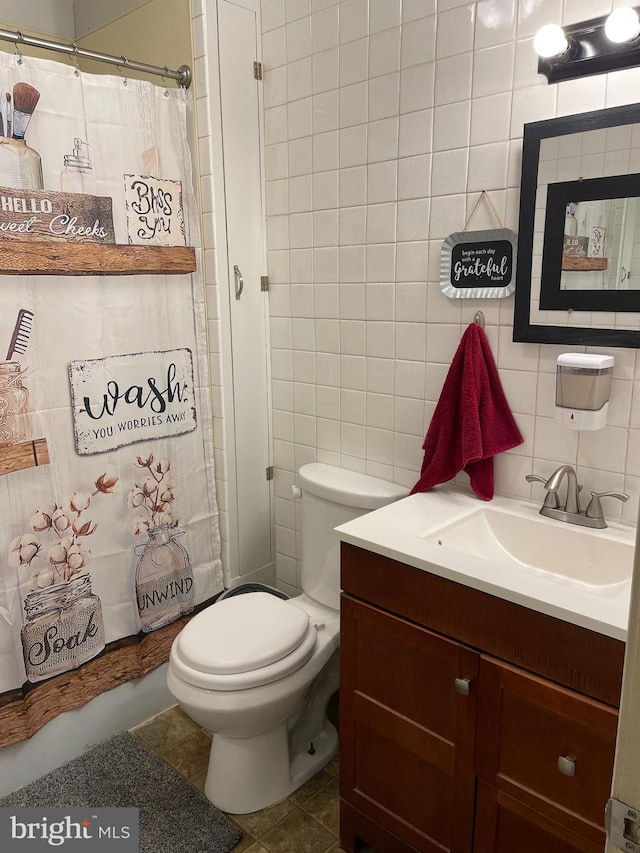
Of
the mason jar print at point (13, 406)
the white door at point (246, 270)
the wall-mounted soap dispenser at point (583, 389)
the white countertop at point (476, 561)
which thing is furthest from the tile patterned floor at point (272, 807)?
the wall-mounted soap dispenser at point (583, 389)

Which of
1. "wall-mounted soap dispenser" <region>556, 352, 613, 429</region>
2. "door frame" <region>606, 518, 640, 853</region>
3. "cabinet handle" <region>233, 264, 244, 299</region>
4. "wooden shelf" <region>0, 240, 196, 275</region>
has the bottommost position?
"door frame" <region>606, 518, 640, 853</region>

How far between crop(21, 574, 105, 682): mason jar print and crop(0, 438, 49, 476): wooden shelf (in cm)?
36

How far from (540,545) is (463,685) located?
44 centimetres

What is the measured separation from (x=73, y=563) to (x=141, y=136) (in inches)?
49.8

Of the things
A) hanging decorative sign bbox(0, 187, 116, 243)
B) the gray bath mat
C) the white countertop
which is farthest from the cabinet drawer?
hanging decorative sign bbox(0, 187, 116, 243)

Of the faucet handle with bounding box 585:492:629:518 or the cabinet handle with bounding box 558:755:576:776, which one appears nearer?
the cabinet handle with bounding box 558:755:576:776

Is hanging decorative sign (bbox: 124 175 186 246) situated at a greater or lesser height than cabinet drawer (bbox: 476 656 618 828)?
greater

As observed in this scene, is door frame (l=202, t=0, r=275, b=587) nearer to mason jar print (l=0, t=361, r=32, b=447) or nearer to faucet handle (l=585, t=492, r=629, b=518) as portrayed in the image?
mason jar print (l=0, t=361, r=32, b=447)

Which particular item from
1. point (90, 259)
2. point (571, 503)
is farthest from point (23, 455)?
point (571, 503)

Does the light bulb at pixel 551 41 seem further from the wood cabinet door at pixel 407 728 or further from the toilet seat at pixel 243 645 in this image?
the toilet seat at pixel 243 645

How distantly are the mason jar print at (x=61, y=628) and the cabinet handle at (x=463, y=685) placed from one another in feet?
3.77

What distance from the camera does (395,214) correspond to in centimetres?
186

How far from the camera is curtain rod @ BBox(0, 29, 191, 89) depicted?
1.63 meters

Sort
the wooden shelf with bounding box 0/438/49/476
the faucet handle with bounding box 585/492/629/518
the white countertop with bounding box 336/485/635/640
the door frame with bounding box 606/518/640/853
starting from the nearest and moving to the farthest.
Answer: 1. the door frame with bounding box 606/518/640/853
2. the white countertop with bounding box 336/485/635/640
3. the faucet handle with bounding box 585/492/629/518
4. the wooden shelf with bounding box 0/438/49/476
